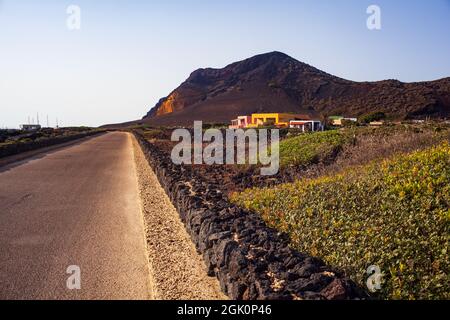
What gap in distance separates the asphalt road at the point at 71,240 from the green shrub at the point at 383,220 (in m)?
2.52

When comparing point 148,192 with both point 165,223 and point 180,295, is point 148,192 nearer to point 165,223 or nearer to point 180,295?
point 165,223

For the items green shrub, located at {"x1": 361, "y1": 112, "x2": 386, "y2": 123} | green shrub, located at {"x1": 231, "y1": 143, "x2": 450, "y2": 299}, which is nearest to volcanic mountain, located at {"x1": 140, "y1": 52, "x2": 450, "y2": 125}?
green shrub, located at {"x1": 361, "y1": 112, "x2": 386, "y2": 123}

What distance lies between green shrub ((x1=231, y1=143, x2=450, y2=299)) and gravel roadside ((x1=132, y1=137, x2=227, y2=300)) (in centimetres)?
149

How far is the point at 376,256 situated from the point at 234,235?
7.44 feet

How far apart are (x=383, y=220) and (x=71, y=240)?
536cm

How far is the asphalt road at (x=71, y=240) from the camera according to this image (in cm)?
635

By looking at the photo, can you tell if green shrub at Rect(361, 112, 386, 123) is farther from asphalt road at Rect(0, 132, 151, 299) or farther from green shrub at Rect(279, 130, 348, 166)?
asphalt road at Rect(0, 132, 151, 299)

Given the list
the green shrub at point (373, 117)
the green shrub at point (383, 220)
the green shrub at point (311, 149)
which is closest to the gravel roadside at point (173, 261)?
the green shrub at point (383, 220)

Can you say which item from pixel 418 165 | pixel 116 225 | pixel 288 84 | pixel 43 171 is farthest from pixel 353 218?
pixel 288 84

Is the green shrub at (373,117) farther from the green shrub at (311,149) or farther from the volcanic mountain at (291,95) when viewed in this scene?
the green shrub at (311,149)

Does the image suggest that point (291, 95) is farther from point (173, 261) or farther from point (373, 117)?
point (173, 261)

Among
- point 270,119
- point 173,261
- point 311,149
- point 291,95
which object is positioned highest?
point 291,95

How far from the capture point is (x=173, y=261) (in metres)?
7.56

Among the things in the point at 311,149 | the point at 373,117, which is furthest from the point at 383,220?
the point at 373,117
